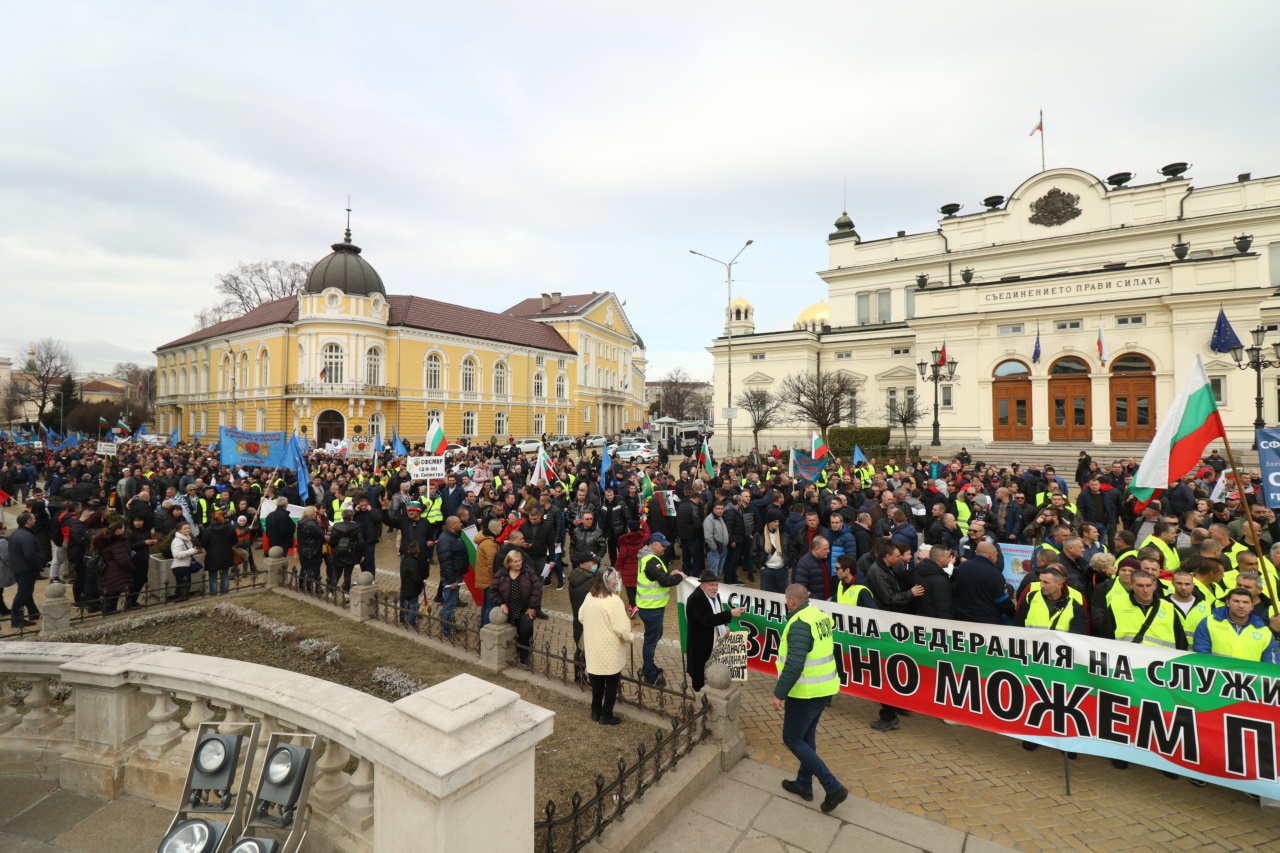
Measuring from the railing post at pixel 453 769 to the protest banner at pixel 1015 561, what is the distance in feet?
25.3

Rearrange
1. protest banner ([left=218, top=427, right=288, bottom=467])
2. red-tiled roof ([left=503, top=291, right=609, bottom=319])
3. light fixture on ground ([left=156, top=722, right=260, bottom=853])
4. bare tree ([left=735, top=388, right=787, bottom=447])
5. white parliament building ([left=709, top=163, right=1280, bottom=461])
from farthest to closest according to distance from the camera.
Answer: red-tiled roof ([left=503, top=291, right=609, bottom=319]) → bare tree ([left=735, top=388, right=787, bottom=447]) → white parliament building ([left=709, top=163, right=1280, bottom=461]) → protest banner ([left=218, top=427, right=288, bottom=467]) → light fixture on ground ([left=156, top=722, right=260, bottom=853])

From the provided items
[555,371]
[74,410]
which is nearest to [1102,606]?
[555,371]

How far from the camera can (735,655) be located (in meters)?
5.82

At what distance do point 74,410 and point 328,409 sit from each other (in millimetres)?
44692

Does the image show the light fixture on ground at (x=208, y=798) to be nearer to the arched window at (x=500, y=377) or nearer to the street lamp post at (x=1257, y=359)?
the street lamp post at (x=1257, y=359)

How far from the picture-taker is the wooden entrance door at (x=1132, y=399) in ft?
97.1

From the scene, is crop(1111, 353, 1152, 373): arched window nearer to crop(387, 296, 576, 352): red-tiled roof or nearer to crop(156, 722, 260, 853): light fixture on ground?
crop(156, 722, 260, 853): light fixture on ground

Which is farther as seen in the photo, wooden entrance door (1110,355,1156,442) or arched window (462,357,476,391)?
arched window (462,357,476,391)

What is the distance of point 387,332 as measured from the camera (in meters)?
45.9

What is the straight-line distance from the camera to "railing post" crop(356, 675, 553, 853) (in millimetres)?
2613

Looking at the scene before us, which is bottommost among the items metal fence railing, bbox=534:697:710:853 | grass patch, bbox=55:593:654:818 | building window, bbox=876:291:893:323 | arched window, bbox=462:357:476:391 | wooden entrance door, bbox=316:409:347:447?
grass patch, bbox=55:593:654:818

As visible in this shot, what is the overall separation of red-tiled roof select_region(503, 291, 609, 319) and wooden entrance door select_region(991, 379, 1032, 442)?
42.3m

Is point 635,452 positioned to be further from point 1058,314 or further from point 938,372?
point 1058,314

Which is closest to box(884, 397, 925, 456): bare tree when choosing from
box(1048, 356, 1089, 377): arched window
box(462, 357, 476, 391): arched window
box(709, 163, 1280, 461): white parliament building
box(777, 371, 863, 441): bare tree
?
box(709, 163, 1280, 461): white parliament building
